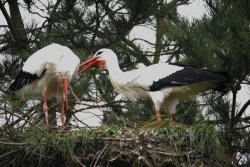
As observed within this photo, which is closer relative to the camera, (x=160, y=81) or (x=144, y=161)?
(x=144, y=161)

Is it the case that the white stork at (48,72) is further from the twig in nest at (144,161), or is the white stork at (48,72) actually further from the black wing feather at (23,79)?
the twig in nest at (144,161)

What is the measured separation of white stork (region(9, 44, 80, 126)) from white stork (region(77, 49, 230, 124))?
32 centimetres

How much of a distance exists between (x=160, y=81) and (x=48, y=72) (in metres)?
1.18

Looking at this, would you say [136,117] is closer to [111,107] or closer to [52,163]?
[111,107]

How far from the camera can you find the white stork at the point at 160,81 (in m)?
7.18

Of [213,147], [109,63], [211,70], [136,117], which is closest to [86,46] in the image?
[109,63]

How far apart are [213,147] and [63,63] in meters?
1.91

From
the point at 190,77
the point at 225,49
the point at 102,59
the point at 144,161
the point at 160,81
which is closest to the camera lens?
the point at 144,161

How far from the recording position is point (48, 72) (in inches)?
293

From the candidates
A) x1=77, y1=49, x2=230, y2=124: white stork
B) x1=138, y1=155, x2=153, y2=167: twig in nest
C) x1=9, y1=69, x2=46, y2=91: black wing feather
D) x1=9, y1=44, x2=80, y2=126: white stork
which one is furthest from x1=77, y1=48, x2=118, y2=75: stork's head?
x1=138, y1=155, x2=153, y2=167: twig in nest

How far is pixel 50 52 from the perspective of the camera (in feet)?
23.8

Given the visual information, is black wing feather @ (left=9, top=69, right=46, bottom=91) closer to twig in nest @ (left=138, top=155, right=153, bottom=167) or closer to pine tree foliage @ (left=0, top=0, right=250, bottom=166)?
pine tree foliage @ (left=0, top=0, right=250, bottom=166)

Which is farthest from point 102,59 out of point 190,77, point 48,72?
point 190,77

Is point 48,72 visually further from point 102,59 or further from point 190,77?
point 190,77
